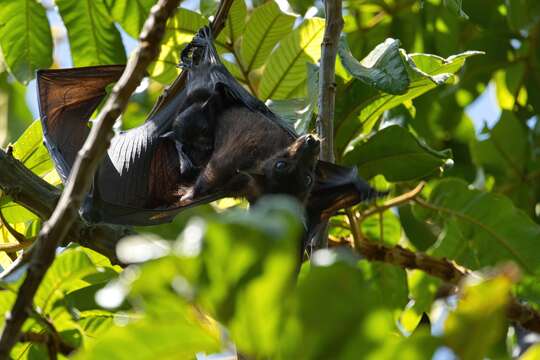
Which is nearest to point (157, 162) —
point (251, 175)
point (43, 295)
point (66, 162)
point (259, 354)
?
point (66, 162)

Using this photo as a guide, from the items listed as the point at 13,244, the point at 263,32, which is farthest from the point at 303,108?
the point at 13,244

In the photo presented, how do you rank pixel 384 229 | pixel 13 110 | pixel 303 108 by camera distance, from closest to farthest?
pixel 303 108 → pixel 384 229 → pixel 13 110

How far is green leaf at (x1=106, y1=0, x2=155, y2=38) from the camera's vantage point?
4227 mm

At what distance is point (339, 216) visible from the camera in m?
4.38

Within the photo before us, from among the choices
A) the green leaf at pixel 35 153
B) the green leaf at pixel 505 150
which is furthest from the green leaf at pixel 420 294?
the green leaf at pixel 35 153

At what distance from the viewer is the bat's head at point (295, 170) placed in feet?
10.1

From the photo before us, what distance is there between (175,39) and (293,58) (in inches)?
23.0

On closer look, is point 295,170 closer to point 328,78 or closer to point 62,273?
point 328,78

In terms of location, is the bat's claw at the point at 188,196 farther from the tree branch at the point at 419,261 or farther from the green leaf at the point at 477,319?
the green leaf at the point at 477,319

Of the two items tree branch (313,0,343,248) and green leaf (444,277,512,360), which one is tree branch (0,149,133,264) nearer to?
tree branch (313,0,343,248)

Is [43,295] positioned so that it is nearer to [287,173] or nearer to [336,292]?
[287,173]

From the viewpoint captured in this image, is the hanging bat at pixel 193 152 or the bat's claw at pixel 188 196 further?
the bat's claw at pixel 188 196

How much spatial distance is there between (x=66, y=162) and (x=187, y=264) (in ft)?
7.83

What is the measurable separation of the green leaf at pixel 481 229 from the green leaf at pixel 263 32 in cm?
105
